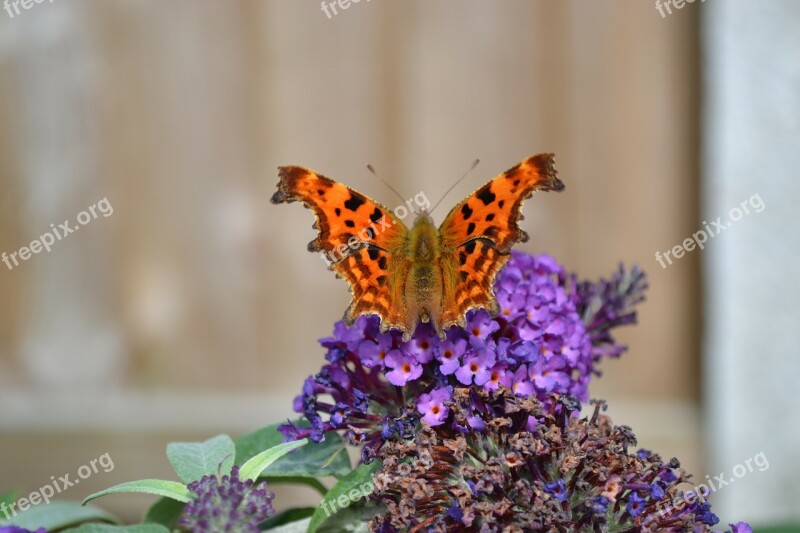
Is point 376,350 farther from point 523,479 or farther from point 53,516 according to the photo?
point 53,516

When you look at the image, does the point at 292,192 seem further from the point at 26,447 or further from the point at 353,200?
the point at 26,447

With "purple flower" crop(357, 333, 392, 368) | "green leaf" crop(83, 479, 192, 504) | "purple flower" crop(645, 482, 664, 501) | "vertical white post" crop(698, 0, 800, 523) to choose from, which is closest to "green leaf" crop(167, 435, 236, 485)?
"green leaf" crop(83, 479, 192, 504)

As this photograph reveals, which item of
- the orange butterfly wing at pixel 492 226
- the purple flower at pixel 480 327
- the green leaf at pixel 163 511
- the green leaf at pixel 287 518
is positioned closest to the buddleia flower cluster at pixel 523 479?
the purple flower at pixel 480 327

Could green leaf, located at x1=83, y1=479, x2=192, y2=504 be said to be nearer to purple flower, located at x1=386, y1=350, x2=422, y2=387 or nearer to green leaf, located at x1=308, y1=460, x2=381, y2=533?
green leaf, located at x1=308, y1=460, x2=381, y2=533

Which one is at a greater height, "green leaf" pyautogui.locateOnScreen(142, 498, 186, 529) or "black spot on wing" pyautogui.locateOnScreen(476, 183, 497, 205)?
"black spot on wing" pyautogui.locateOnScreen(476, 183, 497, 205)

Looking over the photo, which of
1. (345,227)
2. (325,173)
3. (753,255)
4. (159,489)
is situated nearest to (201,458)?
(159,489)
